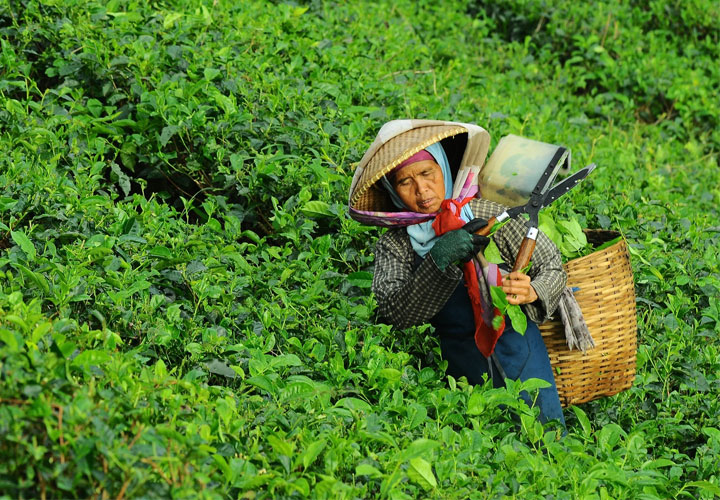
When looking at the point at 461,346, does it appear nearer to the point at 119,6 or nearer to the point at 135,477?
the point at 135,477

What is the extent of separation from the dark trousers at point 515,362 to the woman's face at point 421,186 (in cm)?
52

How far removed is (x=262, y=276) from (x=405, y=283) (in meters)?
0.70

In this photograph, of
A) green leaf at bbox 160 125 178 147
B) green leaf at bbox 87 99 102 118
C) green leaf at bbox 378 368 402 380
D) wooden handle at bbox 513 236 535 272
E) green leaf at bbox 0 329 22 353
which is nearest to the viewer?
green leaf at bbox 0 329 22 353

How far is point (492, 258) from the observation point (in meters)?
3.33

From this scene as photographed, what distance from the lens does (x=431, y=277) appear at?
3.18 meters

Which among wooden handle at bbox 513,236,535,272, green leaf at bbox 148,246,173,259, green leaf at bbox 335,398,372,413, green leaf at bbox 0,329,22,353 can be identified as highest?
wooden handle at bbox 513,236,535,272

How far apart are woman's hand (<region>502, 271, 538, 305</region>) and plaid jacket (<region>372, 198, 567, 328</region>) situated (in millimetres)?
65

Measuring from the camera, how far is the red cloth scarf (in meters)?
3.24

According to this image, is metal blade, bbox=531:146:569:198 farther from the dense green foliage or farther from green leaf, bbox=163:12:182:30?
green leaf, bbox=163:12:182:30

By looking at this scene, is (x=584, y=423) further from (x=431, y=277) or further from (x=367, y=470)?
(x=367, y=470)

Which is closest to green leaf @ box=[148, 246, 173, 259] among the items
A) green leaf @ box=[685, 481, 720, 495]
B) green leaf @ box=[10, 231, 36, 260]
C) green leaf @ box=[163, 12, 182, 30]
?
green leaf @ box=[10, 231, 36, 260]

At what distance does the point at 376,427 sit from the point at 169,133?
2.07m

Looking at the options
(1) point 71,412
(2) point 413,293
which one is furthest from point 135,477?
(2) point 413,293

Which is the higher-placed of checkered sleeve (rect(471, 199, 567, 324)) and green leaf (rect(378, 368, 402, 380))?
checkered sleeve (rect(471, 199, 567, 324))
